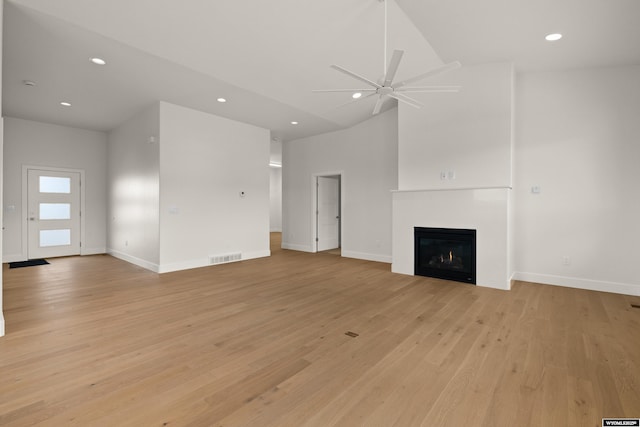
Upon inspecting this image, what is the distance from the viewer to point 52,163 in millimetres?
6969

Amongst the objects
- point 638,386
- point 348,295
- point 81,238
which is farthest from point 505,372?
point 81,238

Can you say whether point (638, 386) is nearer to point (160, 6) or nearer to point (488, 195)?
point (488, 195)

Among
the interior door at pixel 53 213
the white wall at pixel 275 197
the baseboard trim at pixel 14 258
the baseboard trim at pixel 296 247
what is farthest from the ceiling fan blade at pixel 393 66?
the white wall at pixel 275 197

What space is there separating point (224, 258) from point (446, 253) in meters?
4.43

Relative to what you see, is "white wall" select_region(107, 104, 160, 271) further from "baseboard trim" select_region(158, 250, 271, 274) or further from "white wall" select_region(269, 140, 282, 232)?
"white wall" select_region(269, 140, 282, 232)

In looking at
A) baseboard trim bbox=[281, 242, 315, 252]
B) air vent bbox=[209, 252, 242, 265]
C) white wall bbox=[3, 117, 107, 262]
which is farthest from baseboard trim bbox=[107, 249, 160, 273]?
baseboard trim bbox=[281, 242, 315, 252]

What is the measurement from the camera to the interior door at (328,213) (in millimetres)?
8070

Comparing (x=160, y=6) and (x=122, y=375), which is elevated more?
(x=160, y=6)

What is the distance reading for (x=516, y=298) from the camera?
3986 millimetres

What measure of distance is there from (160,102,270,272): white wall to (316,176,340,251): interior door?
1.54 m

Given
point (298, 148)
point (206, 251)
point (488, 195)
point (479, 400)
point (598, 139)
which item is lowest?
point (479, 400)

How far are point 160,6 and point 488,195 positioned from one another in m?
4.84

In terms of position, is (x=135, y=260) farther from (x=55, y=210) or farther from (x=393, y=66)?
(x=393, y=66)

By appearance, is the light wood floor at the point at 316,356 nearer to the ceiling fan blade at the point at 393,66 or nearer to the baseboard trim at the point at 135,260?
the baseboard trim at the point at 135,260
